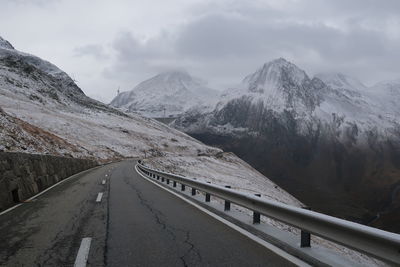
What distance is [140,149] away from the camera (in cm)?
9606

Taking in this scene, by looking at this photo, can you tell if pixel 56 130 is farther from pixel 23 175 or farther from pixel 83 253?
pixel 83 253

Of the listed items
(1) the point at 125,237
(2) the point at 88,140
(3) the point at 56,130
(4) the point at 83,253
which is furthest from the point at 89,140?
(4) the point at 83,253

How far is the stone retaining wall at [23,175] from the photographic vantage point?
12.6 m

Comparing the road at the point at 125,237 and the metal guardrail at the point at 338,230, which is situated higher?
the metal guardrail at the point at 338,230

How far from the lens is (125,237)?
7977 mm

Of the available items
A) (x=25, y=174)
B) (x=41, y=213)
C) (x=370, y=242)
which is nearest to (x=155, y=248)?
(x=370, y=242)

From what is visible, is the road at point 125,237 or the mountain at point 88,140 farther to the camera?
the mountain at point 88,140

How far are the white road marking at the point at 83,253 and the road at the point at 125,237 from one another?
0.08 metres

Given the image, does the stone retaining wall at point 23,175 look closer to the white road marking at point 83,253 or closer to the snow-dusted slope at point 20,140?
the snow-dusted slope at point 20,140

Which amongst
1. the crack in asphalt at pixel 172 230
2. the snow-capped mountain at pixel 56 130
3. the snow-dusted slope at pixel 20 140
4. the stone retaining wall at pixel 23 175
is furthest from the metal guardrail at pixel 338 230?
the snow-capped mountain at pixel 56 130

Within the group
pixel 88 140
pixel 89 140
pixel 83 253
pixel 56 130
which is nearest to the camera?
pixel 83 253

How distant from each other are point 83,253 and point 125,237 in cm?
133

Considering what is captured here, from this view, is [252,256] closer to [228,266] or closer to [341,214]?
[228,266]

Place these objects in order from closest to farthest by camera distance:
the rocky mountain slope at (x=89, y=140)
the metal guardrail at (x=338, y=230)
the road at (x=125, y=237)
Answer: the metal guardrail at (x=338, y=230)
the road at (x=125, y=237)
the rocky mountain slope at (x=89, y=140)
